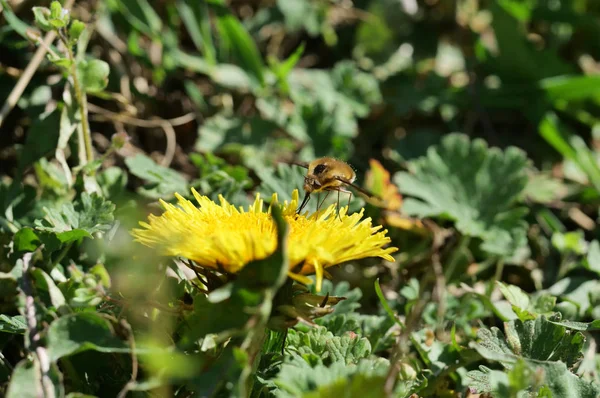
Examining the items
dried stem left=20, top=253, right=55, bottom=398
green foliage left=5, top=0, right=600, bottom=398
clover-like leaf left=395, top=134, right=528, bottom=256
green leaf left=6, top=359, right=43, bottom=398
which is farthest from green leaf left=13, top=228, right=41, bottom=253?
clover-like leaf left=395, top=134, right=528, bottom=256

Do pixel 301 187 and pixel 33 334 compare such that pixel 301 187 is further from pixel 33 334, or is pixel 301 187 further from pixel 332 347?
pixel 33 334

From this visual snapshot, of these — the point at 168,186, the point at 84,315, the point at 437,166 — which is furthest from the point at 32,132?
the point at 437,166

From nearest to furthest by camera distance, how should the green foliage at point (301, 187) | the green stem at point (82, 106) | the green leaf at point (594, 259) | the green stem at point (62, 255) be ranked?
1. the green foliage at point (301, 187)
2. the green stem at point (62, 255)
3. the green stem at point (82, 106)
4. the green leaf at point (594, 259)

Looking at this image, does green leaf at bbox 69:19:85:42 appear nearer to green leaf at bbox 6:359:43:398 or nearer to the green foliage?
the green foliage

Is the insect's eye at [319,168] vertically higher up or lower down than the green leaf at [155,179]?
higher up

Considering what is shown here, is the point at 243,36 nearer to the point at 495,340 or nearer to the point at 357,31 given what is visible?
the point at 357,31

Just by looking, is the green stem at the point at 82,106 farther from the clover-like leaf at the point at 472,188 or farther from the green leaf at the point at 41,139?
the clover-like leaf at the point at 472,188

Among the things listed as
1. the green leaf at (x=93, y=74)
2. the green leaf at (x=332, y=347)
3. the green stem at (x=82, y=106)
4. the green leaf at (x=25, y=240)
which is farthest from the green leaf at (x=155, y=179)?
the green leaf at (x=332, y=347)
